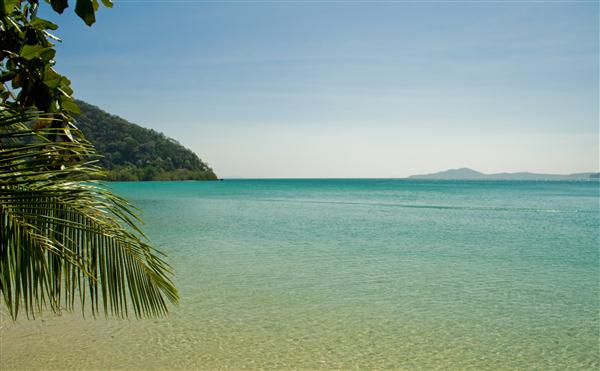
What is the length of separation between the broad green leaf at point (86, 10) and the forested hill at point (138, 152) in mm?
84620

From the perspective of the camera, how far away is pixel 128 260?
2029mm

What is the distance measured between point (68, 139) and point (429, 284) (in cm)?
1000

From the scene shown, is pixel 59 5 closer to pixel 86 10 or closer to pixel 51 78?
pixel 86 10

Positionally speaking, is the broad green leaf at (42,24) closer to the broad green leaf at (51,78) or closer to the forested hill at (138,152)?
the broad green leaf at (51,78)

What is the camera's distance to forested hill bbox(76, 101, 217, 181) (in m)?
98.8

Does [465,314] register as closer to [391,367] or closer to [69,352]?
[391,367]

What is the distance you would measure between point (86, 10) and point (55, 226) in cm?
85

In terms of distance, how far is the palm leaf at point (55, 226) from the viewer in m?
1.67

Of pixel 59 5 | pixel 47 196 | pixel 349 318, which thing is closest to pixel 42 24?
pixel 59 5

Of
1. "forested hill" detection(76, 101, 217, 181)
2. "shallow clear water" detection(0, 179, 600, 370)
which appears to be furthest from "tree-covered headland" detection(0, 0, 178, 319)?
"forested hill" detection(76, 101, 217, 181)

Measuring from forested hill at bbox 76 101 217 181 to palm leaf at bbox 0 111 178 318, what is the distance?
277 feet

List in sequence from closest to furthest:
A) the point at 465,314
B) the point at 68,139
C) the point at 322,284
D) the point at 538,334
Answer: the point at 68,139 < the point at 538,334 < the point at 465,314 < the point at 322,284

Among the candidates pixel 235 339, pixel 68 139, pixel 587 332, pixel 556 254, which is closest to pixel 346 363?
pixel 235 339

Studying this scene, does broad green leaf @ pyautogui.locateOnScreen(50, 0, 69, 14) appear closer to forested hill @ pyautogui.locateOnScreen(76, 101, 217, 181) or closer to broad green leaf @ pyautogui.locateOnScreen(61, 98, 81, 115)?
broad green leaf @ pyautogui.locateOnScreen(61, 98, 81, 115)
